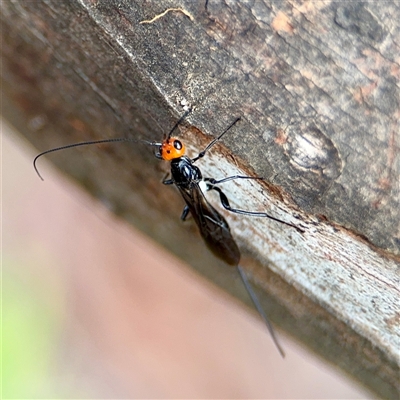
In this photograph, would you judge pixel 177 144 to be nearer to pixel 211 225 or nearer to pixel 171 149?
pixel 171 149

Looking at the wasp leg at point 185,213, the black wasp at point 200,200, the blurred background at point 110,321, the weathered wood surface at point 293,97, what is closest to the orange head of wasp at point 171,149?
the black wasp at point 200,200

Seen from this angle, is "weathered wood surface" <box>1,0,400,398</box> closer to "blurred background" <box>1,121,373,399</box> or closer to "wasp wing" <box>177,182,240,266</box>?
"wasp wing" <box>177,182,240,266</box>

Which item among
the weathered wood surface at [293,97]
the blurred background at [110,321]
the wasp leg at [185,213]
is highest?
the weathered wood surface at [293,97]

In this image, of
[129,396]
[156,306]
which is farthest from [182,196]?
[129,396]

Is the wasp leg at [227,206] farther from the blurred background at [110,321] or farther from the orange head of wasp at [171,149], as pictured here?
the blurred background at [110,321]

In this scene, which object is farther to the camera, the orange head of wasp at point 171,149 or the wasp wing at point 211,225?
the wasp wing at point 211,225

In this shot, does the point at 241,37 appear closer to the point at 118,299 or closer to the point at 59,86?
the point at 59,86

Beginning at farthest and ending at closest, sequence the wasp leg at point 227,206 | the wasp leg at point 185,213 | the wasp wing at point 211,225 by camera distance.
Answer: the wasp leg at point 185,213
the wasp wing at point 211,225
the wasp leg at point 227,206
